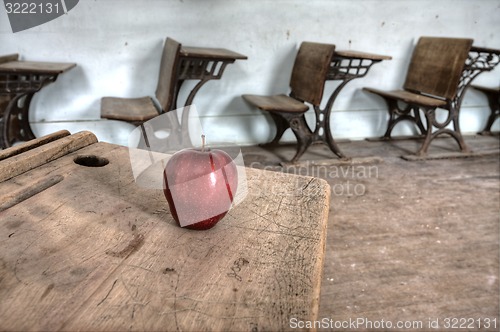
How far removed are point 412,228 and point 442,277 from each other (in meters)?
0.49

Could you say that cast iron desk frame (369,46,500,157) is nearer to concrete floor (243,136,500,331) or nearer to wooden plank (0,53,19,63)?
concrete floor (243,136,500,331)

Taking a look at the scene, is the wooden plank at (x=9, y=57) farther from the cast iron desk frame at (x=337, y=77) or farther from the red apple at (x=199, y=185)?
the red apple at (x=199, y=185)

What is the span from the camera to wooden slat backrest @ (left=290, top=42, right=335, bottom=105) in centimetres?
290

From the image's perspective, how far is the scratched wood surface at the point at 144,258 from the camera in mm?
590

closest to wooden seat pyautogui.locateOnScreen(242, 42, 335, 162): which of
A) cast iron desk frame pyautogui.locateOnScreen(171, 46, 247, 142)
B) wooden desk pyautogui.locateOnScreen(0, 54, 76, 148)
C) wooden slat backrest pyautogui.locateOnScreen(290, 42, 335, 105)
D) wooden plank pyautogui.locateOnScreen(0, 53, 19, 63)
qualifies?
wooden slat backrest pyautogui.locateOnScreen(290, 42, 335, 105)

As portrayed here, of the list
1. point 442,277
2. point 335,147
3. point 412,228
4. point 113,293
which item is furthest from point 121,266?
point 335,147

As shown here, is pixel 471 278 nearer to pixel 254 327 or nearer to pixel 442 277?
pixel 442 277

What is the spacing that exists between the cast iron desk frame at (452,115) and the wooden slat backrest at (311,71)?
1.16 meters

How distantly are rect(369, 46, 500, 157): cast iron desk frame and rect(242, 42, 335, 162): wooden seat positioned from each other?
113cm

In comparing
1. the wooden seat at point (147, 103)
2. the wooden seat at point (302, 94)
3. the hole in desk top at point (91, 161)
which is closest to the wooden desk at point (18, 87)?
the wooden seat at point (147, 103)

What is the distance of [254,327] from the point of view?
58cm

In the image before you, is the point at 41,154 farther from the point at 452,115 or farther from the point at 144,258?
the point at 452,115

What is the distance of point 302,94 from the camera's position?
3.27 meters

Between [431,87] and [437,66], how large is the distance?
184mm
